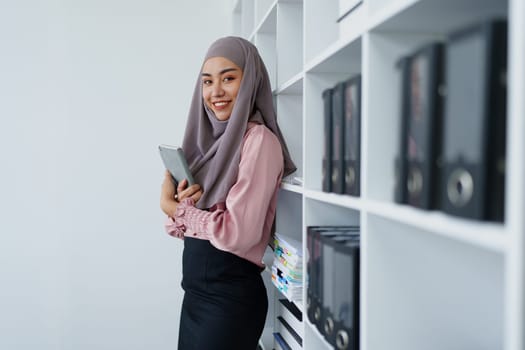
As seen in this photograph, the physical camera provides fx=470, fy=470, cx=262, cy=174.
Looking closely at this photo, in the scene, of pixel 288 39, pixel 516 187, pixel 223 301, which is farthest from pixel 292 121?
pixel 516 187

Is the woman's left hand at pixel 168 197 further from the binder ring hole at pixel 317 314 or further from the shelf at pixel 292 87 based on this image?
the binder ring hole at pixel 317 314

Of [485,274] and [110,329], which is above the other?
[485,274]

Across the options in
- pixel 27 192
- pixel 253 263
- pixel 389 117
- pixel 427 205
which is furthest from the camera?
pixel 27 192

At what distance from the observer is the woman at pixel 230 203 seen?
1441mm

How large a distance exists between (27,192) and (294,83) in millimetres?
1672

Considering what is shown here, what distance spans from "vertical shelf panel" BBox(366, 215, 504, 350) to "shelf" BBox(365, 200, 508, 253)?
14 centimetres

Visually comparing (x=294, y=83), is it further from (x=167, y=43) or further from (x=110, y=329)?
(x=110, y=329)

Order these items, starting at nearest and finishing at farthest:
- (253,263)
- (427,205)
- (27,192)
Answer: (427,205), (253,263), (27,192)

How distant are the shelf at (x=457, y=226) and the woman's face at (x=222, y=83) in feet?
3.36

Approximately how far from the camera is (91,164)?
2506 mm

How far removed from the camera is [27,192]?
8.04 ft

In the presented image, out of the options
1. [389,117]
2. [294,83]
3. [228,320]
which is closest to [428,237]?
[389,117]

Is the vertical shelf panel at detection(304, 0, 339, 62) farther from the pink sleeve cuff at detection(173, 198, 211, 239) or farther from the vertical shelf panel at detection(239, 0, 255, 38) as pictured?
the vertical shelf panel at detection(239, 0, 255, 38)

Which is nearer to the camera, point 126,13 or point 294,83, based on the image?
point 294,83
